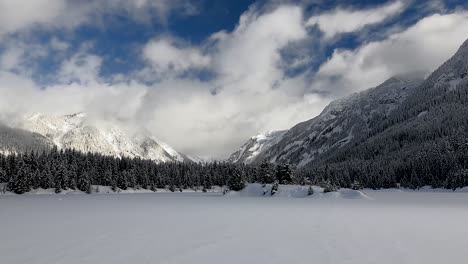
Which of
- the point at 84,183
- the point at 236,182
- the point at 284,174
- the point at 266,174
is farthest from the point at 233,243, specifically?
the point at 84,183

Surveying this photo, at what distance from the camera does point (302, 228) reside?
29.0m

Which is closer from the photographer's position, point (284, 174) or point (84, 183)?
point (284, 174)

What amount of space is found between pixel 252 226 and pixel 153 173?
146 m

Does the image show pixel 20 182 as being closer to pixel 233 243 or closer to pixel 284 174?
pixel 284 174

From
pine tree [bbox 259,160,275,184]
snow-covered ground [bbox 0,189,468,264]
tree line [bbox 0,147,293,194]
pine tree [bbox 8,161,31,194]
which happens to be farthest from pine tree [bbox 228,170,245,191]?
snow-covered ground [bbox 0,189,468,264]

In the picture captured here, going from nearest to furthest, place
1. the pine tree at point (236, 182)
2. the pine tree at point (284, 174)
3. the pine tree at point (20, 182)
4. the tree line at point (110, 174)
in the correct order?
the pine tree at point (236, 182)
the pine tree at point (284, 174)
the pine tree at point (20, 182)
the tree line at point (110, 174)

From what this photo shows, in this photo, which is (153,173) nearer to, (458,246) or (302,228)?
(302,228)

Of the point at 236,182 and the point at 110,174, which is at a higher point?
the point at 110,174

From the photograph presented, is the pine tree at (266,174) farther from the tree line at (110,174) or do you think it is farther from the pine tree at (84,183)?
the pine tree at (84,183)

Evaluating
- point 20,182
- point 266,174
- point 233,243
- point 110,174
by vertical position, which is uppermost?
point 110,174

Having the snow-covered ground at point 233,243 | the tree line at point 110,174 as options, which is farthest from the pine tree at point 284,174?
the snow-covered ground at point 233,243

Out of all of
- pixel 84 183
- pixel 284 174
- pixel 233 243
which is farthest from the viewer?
pixel 84 183

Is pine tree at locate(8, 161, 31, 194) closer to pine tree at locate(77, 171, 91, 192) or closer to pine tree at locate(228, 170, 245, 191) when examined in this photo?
pine tree at locate(77, 171, 91, 192)

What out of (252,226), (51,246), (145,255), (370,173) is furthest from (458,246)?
(370,173)
